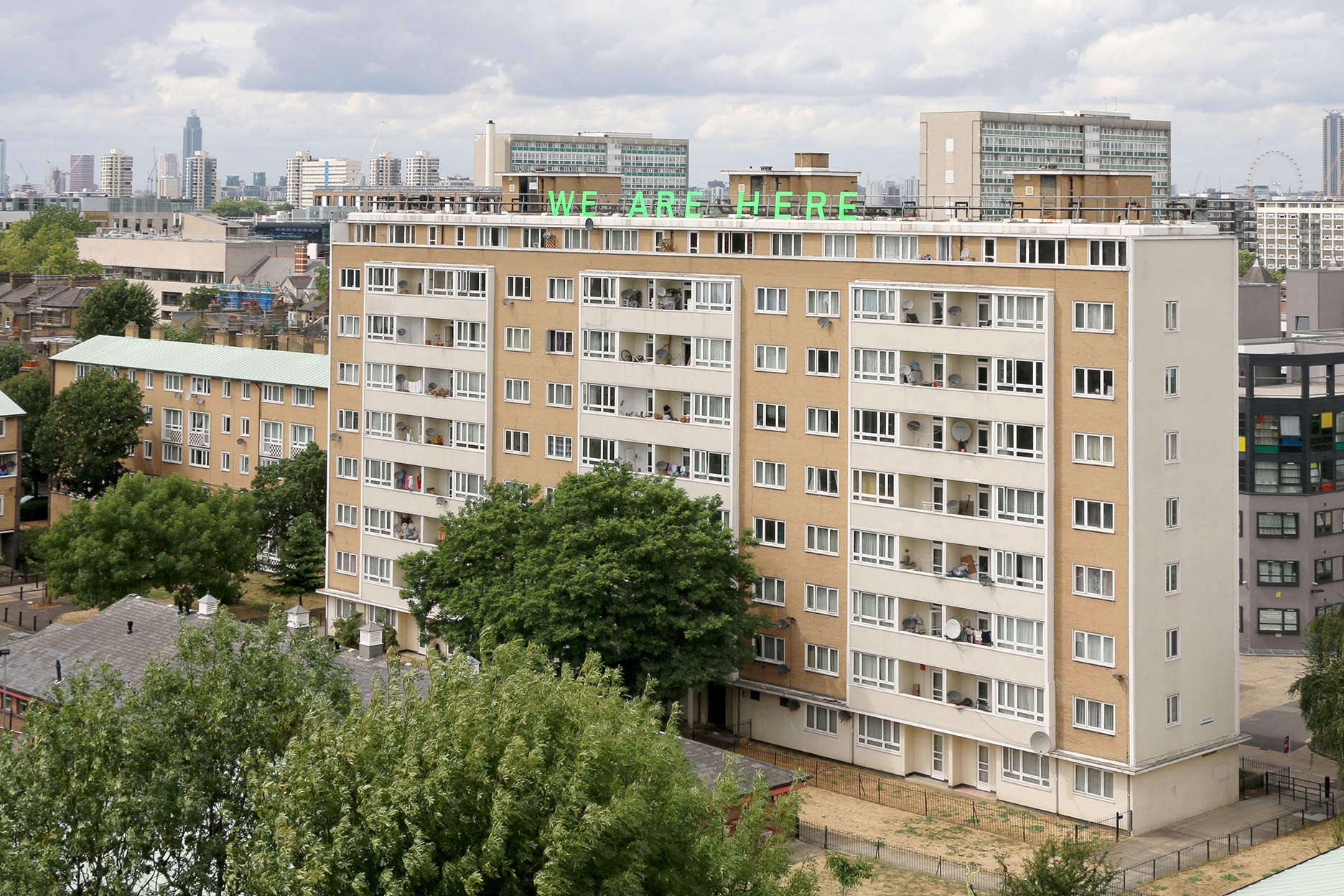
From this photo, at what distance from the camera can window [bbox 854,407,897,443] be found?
7169cm

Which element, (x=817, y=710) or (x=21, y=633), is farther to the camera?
(x=21, y=633)

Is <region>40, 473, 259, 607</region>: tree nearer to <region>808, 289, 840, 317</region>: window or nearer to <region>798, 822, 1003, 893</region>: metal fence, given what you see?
<region>808, 289, 840, 317</region>: window

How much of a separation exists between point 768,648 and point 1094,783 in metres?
18.0

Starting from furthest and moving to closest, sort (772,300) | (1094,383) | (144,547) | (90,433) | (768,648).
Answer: (90,433), (144,547), (768,648), (772,300), (1094,383)

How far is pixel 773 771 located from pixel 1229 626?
2216 cm

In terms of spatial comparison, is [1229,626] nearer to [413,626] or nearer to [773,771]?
[773,771]

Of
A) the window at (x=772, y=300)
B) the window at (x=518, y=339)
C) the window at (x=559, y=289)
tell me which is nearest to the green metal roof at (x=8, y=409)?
the window at (x=518, y=339)

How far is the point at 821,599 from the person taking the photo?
74688 millimetres

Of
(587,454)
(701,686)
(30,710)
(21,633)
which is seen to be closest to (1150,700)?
(701,686)

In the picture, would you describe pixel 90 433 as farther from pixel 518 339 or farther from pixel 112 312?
pixel 112 312

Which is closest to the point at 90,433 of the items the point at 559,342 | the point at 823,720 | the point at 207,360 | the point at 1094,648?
the point at 207,360

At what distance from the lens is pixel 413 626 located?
92750 mm

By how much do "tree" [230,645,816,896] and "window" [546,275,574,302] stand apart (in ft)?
156

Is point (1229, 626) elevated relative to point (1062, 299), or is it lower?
lower
